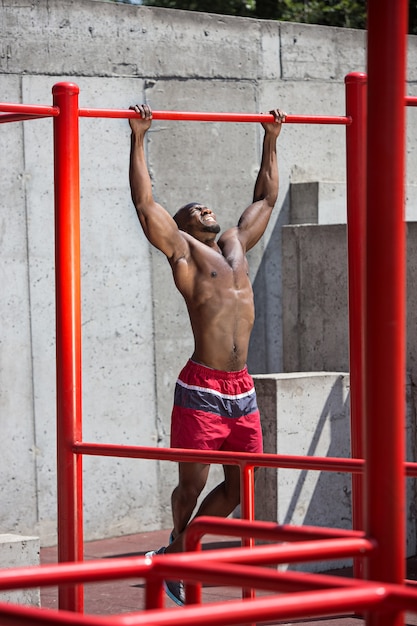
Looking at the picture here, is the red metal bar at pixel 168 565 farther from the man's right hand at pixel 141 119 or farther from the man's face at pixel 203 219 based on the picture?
the man's face at pixel 203 219

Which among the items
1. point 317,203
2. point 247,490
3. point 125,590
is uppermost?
point 317,203

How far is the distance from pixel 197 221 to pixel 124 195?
1.94m

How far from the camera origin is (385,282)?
240 centimetres

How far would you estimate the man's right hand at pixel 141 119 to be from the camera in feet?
16.5

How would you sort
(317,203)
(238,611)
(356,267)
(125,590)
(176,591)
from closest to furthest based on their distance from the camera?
(238,611) < (176,591) < (356,267) < (125,590) < (317,203)

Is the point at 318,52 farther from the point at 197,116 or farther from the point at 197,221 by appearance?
the point at 197,116

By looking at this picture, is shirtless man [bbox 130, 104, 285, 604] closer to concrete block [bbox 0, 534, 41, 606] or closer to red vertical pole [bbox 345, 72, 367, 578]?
red vertical pole [bbox 345, 72, 367, 578]

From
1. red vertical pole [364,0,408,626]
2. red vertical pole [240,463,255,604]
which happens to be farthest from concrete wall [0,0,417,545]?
red vertical pole [364,0,408,626]

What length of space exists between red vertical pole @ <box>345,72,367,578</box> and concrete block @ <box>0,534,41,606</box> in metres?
1.42

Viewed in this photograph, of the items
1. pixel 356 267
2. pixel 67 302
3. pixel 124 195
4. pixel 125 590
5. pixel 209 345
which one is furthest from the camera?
pixel 124 195

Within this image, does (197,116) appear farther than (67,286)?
Yes

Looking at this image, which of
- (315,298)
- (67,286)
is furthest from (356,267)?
(315,298)

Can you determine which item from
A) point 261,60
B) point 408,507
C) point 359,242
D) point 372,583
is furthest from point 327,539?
point 261,60

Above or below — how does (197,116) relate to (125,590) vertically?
above
